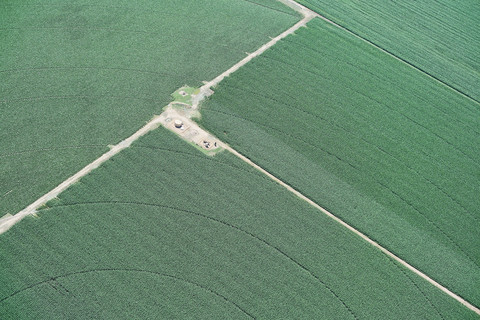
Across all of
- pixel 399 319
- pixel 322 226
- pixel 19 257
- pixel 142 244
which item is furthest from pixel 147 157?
pixel 399 319

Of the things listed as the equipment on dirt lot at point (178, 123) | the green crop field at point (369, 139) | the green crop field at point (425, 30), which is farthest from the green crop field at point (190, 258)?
the green crop field at point (425, 30)

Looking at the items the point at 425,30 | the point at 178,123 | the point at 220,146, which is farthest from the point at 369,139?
the point at 425,30

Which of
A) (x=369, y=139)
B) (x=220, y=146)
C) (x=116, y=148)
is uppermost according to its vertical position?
(x=369, y=139)

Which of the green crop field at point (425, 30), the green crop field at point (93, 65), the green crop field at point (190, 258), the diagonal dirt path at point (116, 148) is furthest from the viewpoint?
the green crop field at point (425, 30)

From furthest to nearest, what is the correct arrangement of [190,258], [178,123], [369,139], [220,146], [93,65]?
1. [93,65]
2. [369,139]
3. [178,123]
4. [220,146]
5. [190,258]

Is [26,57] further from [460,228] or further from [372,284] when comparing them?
[460,228]

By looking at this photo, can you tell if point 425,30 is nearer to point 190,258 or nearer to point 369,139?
point 369,139

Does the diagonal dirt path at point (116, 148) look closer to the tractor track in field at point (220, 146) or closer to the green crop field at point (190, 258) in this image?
the tractor track in field at point (220, 146)
